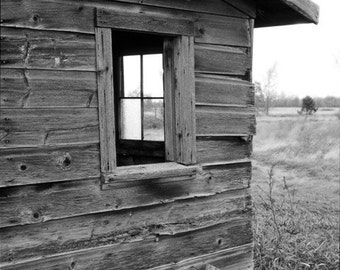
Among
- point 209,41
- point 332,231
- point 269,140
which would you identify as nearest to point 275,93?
point 269,140

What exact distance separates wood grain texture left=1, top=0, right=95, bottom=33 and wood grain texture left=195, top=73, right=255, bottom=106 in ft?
3.44

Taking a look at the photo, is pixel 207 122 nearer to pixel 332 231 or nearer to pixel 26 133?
pixel 26 133

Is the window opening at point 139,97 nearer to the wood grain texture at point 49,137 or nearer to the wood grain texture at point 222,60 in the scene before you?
the wood grain texture at point 222,60

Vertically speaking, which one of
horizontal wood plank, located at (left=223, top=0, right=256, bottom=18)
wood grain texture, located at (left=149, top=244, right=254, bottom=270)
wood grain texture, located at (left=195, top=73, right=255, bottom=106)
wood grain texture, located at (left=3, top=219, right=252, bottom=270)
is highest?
horizontal wood plank, located at (left=223, top=0, right=256, bottom=18)

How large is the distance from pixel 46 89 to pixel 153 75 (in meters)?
1.45

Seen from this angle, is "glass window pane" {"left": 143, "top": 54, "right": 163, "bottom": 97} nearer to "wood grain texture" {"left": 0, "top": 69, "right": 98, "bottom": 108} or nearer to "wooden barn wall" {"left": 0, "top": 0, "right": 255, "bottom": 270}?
"wooden barn wall" {"left": 0, "top": 0, "right": 255, "bottom": 270}

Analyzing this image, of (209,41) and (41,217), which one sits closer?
(41,217)

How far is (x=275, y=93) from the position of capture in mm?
64625

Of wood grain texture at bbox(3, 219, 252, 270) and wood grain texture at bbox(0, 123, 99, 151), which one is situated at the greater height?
wood grain texture at bbox(0, 123, 99, 151)

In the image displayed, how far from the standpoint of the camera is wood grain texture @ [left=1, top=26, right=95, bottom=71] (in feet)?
9.32

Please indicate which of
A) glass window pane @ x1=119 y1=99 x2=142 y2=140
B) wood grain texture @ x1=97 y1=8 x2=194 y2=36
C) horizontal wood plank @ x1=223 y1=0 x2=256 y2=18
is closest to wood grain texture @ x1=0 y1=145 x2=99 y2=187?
wood grain texture @ x1=97 y1=8 x2=194 y2=36

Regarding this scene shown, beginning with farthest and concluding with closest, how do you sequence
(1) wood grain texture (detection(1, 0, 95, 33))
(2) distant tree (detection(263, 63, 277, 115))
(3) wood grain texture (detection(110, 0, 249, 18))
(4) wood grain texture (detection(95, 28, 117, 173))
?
(2) distant tree (detection(263, 63, 277, 115))
(3) wood grain texture (detection(110, 0, 249, 18))
(4) wood grain texture (detection(95, 28, 117, 173))
(1) wood grain texture (detection(1, 0, 95, 33))

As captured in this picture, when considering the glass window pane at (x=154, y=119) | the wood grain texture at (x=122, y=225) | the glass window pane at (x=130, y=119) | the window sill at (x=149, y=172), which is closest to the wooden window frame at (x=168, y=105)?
the window sill at (x=149, y=172)

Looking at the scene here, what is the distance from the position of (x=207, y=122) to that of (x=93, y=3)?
1335 millimetres
